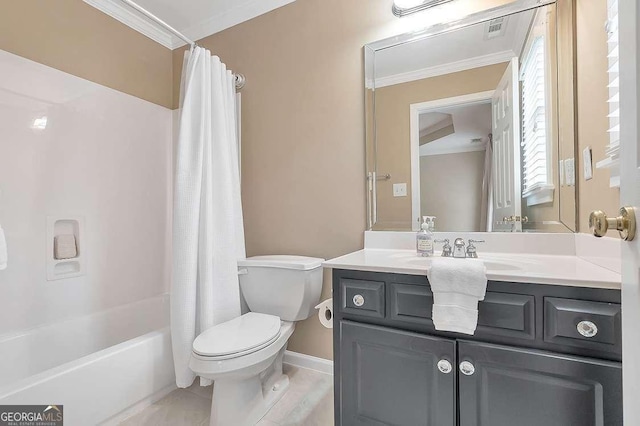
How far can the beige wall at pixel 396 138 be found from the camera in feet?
5.32

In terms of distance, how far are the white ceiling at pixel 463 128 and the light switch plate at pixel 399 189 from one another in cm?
20

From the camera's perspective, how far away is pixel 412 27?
163cm

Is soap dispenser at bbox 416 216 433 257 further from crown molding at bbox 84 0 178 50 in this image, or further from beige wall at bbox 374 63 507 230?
crown molding at bbox 84 0 178 50

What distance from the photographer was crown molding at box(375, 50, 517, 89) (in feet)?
4.77

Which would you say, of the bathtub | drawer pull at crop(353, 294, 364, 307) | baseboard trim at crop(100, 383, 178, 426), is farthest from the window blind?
baseboard trim at crop(100, 383, 178, 426)

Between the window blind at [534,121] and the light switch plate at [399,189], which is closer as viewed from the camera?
the window blind at [534,121]

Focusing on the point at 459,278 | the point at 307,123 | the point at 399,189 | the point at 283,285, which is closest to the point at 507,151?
the point at 399,189

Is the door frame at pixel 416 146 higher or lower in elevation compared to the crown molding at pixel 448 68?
→ lower

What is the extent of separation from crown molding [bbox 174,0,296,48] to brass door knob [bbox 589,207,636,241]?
211 cm

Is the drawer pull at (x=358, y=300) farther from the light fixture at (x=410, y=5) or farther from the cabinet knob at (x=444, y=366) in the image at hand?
the light fixture at (x=410, y=5)

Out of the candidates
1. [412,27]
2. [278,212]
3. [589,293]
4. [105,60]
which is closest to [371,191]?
[278,212]

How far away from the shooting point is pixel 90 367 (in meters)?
1.27

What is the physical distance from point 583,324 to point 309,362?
150 cm

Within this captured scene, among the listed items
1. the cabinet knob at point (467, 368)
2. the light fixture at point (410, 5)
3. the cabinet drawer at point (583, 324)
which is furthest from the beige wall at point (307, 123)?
the cabinet drawer at point (583, 324)
